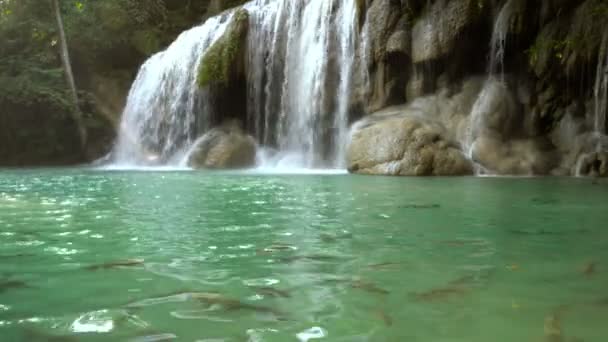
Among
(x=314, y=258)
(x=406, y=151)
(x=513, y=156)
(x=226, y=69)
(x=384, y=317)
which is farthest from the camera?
(x=226, y=69)

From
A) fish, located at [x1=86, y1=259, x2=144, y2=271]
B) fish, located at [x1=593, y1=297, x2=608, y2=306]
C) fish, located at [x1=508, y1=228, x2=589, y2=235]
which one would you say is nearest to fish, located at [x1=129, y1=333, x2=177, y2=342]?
fish, located at [x1=86, y1=259, x2=144, y2=271]

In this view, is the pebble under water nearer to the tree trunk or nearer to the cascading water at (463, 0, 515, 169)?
the cascading water at (463, 0, 515, 169)

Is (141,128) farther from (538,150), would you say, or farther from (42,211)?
(42,211)

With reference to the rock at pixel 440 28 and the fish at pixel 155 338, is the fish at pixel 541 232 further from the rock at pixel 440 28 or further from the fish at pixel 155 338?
the rock at pixel 440 28

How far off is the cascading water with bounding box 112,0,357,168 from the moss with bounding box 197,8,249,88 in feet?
1.11

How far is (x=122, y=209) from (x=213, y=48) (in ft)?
41.2

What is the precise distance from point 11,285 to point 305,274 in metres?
1.29

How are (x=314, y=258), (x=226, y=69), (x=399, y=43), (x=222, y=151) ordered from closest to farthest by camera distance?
(x=314, y=258)
(x=399, y=43)
(x=222, y=151)
(x=226, y=69)

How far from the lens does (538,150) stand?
12.5m

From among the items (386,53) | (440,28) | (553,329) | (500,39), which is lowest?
Result: (553,329)

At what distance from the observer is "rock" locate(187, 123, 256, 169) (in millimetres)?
16172

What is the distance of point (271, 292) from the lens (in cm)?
237

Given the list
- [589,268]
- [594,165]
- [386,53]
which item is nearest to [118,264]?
[589,268]

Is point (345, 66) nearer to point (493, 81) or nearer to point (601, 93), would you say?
point (493, 81)
